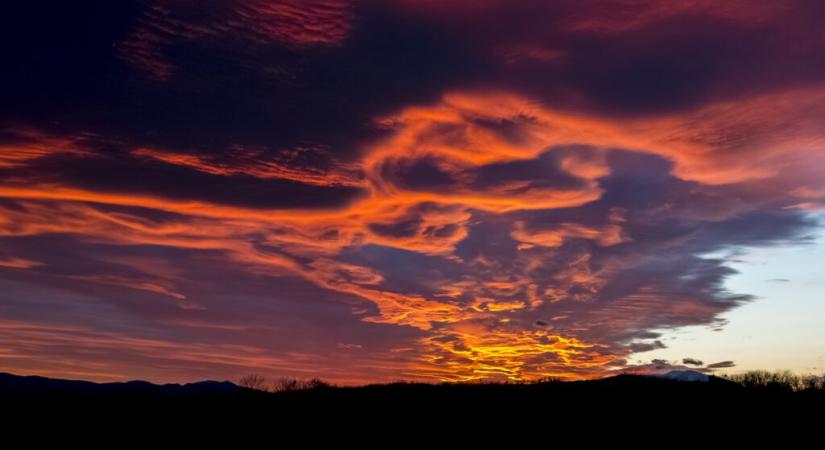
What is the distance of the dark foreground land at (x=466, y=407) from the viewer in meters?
23.2

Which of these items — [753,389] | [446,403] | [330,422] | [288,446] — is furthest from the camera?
[753,389]

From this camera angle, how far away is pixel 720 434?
842 inches

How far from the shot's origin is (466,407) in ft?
84.9

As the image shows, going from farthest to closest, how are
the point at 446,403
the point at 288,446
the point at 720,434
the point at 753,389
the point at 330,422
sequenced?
the point at 753,389 → the point at 446,403 → the point at 330,422 → the point at 720,434 → the point at 288,446

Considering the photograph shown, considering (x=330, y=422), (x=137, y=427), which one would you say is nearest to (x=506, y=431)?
(x=330, y=422)

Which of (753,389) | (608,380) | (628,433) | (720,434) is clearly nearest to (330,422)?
(628,433)

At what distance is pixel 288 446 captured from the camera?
20094 mm

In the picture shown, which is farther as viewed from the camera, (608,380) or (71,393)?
(608,380)

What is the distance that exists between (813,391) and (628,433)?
14947mm

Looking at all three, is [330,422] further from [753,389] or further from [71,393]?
[753,389]

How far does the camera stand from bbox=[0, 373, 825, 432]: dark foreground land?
23.2 m

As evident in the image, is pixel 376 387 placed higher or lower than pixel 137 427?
higher

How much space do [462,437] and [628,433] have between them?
5.45 metres

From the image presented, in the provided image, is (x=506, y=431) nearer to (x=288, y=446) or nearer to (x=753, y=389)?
(x=288, y=446)
